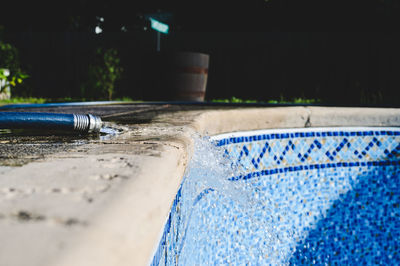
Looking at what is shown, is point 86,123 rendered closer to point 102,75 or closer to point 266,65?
point 102,75

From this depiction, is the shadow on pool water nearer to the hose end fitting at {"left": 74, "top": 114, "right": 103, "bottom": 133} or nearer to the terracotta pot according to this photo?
the hose end fitting at {"left": 74, "top": 114, "right": 103, "bottom": 133}

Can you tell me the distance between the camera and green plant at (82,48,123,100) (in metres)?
7.14

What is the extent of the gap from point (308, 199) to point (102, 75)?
5978 mm

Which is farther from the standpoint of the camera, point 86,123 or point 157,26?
point 157,26

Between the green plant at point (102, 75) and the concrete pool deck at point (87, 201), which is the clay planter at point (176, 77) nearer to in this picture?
the green plant at point (102, 75)

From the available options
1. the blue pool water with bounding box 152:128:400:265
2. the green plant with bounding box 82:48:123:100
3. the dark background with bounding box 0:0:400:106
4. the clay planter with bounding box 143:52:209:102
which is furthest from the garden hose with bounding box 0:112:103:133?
the green plant with bounding box 82:48:123:100

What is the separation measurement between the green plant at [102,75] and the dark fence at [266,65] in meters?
0.38

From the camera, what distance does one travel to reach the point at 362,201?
203 cm

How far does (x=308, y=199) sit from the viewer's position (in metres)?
1.94

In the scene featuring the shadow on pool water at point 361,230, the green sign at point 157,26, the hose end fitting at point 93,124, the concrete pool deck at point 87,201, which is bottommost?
the shadow on pool water at point 361,230

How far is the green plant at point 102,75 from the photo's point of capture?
714cm

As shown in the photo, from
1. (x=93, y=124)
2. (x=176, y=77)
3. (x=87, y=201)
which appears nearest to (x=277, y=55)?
(x=176, y=77)

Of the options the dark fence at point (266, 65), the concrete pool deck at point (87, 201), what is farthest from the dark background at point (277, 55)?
the concrete pool deck at point (87, 201)

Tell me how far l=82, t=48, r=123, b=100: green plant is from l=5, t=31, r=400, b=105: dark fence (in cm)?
38
